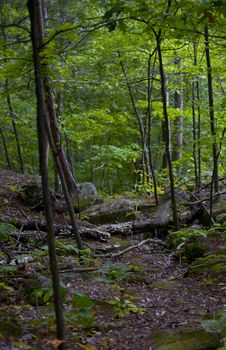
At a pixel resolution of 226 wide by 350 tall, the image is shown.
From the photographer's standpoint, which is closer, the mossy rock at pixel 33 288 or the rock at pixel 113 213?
the mossy rock at pixel 33 288

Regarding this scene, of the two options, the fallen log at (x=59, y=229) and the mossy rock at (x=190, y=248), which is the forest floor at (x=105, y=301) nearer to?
the mossy rock at (x=190, y=248)

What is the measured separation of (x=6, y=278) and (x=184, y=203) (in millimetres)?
5792

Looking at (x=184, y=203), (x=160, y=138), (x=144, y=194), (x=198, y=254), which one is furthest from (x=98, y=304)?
(x=160, y=138)

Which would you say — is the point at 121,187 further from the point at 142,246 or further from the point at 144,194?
the point at 142,246

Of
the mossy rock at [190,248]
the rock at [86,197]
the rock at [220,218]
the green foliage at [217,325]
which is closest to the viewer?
the green foliage at [217,325]

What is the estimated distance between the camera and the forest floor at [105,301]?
10.6ft

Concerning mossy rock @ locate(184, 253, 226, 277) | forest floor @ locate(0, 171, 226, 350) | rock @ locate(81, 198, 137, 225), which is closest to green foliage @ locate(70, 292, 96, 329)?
forest floor @ locate(0, 171, 226, 350)

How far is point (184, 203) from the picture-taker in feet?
30.0

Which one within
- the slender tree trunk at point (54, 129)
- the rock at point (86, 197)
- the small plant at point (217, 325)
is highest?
the slender tree trunk at point (54, 129)

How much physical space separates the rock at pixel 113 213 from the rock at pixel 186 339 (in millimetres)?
6036

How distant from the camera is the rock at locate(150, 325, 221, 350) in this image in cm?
320

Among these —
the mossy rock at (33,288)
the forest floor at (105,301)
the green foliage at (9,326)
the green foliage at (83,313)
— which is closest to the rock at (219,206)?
the forest floor at (105,301)

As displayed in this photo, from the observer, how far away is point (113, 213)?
9859 millimetres

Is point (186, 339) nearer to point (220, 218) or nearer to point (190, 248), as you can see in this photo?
point (190, 248)
